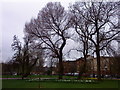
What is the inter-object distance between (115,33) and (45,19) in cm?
1284

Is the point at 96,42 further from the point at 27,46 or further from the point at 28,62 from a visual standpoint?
the point at 28,62

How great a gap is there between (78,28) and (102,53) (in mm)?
5768

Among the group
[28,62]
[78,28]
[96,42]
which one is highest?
[78,28]

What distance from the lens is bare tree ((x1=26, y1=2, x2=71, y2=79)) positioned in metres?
33.9

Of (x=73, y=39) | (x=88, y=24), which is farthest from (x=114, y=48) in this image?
(x=73, y=39)

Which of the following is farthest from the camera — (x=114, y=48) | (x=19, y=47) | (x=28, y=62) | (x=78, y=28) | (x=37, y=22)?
(x=19, y=47)

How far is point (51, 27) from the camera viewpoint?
1363 inches

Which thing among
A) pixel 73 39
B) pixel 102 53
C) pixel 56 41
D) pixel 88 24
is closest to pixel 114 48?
pixel 102 53

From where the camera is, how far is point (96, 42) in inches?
1155

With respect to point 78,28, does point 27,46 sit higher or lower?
lower

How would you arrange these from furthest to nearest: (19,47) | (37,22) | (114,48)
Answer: (19,47) < (37,22) < (114,48)

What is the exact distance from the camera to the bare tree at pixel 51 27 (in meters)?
A: 33.9

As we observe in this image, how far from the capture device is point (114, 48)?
1094 inches

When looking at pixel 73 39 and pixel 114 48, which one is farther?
pixel 73 39
